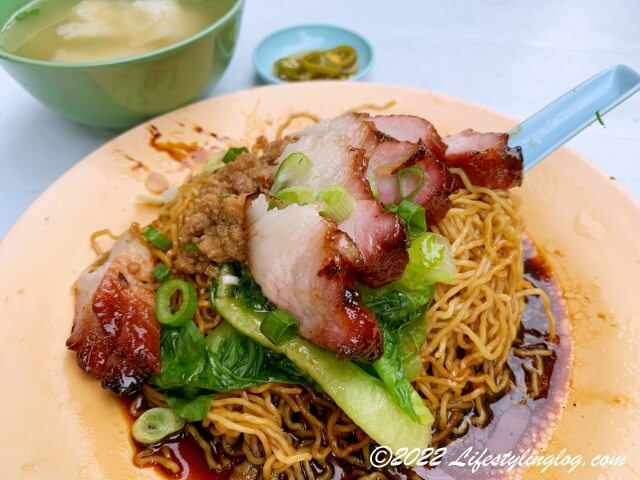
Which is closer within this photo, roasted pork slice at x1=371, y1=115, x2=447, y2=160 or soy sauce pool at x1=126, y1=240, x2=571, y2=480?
soy sauce pool at x1=126, y1=240, x2=571, y2=480

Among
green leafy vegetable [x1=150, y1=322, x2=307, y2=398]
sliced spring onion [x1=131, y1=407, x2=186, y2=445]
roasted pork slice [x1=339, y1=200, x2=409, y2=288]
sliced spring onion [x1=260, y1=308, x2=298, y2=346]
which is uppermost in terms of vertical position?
roasted pork slice [x1=339, y1=200, x2=409, y2=288]

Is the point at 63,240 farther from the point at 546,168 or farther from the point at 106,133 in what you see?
the point at 546,168

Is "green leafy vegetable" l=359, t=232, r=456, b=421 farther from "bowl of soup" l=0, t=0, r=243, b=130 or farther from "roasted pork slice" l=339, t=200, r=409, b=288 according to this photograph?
"bowl of soup" l=0, t=0, r=243, b=130

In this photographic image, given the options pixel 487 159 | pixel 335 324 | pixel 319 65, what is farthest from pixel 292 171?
pixel 319 65

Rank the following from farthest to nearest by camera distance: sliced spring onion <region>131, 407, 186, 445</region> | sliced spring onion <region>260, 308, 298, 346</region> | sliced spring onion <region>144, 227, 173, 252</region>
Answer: sliced spring onion <region>144, 227, 173, 252</region> → sliced spring onion <region>131, 407, 186, 445</region> → sliced spring onion <region>260, 308, 298, 346</region>

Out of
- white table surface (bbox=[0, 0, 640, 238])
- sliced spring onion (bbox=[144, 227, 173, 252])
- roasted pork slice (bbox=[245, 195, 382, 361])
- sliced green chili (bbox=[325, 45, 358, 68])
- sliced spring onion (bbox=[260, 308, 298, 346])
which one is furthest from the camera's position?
sliced green chili (bbox=[325, 45, 358, 68])

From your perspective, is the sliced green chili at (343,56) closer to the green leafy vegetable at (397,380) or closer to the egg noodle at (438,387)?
the egg noodle at (438,387)

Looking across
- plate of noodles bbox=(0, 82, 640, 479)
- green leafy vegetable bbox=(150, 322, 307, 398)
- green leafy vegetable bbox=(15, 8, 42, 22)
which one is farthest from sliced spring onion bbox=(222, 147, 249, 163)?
green leafy vegetable bbox=(15, 8, 42, 22)
